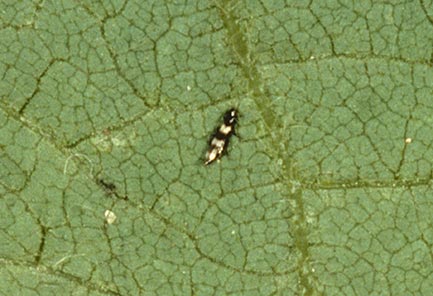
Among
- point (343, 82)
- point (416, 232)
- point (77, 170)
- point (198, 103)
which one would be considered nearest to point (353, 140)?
point (343, 82)

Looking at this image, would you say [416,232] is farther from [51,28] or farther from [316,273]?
[51,28]

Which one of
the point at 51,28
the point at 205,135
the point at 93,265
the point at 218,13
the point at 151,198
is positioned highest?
the point at 218,13

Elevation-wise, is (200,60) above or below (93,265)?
above
